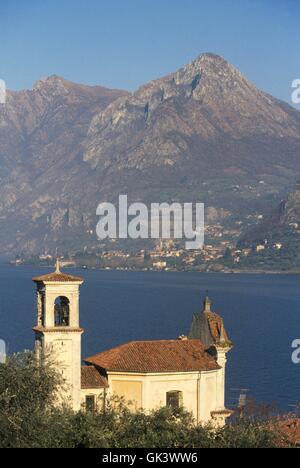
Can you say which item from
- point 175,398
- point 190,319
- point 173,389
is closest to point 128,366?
point 173,389

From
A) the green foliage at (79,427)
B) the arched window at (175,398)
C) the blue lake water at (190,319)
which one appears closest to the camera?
the green foliage at (79,427)

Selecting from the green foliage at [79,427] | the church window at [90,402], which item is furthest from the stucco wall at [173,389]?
the green foliage at [79,427]

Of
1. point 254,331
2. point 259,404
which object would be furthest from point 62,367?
point 254,331

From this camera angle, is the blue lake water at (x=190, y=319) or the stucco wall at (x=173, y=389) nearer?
the stucco wall at (x=173, y=389)

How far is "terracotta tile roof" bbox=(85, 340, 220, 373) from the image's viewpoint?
36656mm

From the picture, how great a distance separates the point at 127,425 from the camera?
1182 inches

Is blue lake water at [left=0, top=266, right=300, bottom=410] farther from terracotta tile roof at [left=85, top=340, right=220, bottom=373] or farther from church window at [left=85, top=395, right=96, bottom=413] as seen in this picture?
church window at [left=85, top=395, right=96, bottom=413]

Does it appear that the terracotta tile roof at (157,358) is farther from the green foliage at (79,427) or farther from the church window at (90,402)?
the green foliage at (79,427)

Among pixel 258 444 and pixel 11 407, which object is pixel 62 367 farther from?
pixel 258 444

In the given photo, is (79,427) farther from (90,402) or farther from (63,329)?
(90,402)

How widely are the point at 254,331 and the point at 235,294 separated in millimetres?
62319

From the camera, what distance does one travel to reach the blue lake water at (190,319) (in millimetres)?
75375

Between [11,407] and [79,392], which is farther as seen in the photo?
[79,392]

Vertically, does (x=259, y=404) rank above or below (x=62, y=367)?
below
